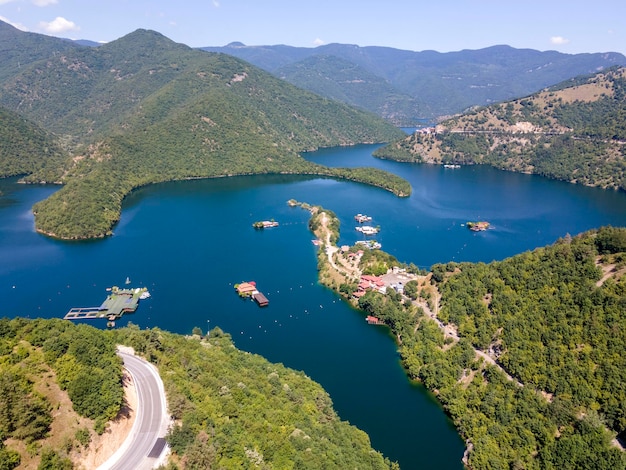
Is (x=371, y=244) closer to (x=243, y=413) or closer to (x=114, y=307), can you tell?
(x=114, y=307)

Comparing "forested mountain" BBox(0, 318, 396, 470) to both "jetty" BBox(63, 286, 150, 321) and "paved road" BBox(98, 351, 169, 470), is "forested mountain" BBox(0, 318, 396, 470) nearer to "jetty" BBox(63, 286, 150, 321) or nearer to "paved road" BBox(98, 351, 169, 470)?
"paved road" BBox(98, 351, 169, 470)

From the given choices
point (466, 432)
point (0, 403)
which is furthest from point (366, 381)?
point (0, 403)

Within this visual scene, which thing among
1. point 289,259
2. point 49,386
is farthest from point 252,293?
point 49,386

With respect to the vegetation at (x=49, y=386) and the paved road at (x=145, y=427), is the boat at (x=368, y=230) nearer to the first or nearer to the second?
the paved road at (x=145, y=427)

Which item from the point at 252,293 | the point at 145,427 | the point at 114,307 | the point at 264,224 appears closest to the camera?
the point at 145,427

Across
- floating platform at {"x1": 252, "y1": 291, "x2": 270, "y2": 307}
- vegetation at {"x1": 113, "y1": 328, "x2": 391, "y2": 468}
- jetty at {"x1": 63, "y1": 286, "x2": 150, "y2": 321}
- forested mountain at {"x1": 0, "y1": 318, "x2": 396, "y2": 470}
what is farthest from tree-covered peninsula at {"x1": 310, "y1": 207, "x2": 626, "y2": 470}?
jetty at {"x1": 63, "y1": 286, "x2": 150, "y2": 321}

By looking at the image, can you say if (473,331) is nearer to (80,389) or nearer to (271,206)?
(80,389)
